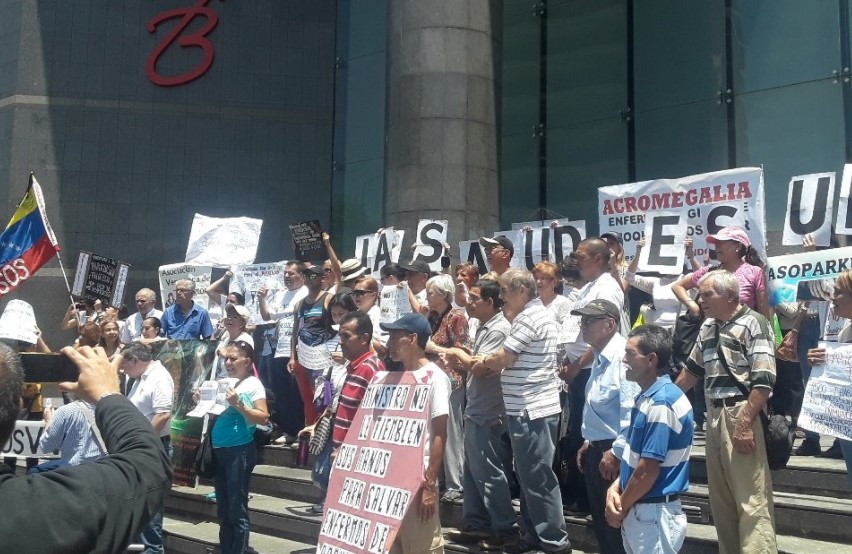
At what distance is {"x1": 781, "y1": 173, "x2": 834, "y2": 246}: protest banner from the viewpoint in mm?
8406

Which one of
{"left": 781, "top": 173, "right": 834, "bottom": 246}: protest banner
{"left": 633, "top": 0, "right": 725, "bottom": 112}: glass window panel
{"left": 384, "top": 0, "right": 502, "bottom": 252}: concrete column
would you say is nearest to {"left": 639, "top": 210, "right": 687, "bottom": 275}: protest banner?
{"left": 781, "top": 173, "right": 834, "bottom": 246}: protest banner

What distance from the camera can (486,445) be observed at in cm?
701

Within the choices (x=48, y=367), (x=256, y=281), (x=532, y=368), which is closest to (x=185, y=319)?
(x=256, y=281)

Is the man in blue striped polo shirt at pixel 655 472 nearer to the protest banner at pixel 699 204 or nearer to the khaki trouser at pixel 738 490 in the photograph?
the khaki trouser at pixel 738 490

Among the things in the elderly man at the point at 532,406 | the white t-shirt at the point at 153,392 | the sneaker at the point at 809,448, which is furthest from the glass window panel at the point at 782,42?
the white t-shirt at the point at 153,392

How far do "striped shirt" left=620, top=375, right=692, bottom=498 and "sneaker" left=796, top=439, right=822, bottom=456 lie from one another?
3561mm

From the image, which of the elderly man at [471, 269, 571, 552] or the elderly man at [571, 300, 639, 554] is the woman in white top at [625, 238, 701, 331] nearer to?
the elderly man at [471, 269, 571, 552]

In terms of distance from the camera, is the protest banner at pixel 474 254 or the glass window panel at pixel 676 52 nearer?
the protest banner at pixel 474 254

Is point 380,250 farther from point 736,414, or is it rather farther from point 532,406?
point 736,414

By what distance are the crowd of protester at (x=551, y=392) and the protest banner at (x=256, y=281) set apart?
2.05m

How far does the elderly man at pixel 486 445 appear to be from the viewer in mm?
6820

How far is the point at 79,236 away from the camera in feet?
60.7

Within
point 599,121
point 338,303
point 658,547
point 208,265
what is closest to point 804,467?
point 658,547

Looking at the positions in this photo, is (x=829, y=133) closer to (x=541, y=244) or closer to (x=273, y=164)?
(x=541, y=244)
